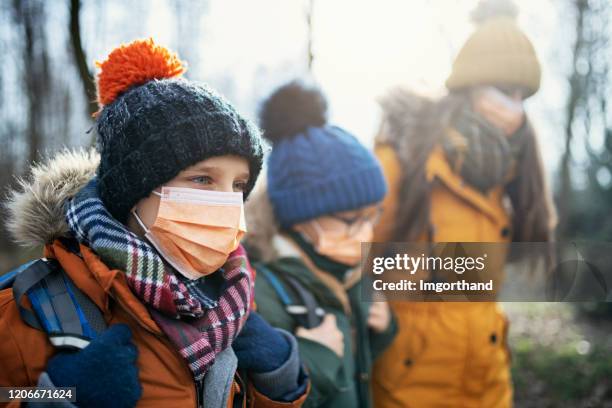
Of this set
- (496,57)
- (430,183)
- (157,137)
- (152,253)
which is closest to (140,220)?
(152,253)

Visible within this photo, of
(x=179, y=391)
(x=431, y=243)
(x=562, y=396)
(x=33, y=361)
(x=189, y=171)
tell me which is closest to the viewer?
(x=33, y=361)

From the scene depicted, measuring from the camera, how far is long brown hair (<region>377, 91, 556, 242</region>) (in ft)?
10.2

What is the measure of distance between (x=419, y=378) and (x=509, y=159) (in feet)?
4.65

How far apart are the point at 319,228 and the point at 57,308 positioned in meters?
1.45

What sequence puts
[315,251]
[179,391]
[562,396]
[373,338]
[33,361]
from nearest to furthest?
[33,361]
[179,391]
[315,251]
[373,338]
[562,396]

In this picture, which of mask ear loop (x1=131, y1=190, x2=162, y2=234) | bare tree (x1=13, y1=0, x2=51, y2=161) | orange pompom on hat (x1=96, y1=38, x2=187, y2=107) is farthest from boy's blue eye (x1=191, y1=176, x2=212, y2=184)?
bare tree (x1=13, y1=0, x2=51, y2=161)

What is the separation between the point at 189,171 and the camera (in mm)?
1647

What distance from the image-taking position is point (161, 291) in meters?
1.51

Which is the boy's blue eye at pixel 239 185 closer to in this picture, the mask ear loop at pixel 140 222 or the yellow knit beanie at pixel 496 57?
the mask ear loop at pixel 140 222

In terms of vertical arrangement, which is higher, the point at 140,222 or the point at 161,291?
the point at 140,222

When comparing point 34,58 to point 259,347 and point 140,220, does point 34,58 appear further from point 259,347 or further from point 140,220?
point 259,347

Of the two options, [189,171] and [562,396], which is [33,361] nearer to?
[189,171]

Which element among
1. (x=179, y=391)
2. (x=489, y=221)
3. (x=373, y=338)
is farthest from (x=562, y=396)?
(x=179, y=391)

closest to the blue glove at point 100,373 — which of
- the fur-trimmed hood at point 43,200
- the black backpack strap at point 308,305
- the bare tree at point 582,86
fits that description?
the fur-trimmed hood at point 43,200
